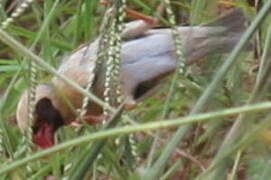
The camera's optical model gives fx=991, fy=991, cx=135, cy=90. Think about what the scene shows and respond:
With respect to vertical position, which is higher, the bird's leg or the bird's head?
the bird's leg

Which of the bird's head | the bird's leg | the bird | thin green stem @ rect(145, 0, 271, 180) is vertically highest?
thin green stem @ rect(145, 0, 271, 180)

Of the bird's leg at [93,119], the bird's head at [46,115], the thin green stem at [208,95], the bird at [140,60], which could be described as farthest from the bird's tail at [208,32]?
the thin green stem at [208,95]

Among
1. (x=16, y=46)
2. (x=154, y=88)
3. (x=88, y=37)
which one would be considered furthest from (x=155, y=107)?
(x=16, y=46)

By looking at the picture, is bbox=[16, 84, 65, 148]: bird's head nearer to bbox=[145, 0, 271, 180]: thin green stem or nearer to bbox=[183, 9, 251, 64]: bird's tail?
bbox=[183, 9, 251, 64]: bird's tail

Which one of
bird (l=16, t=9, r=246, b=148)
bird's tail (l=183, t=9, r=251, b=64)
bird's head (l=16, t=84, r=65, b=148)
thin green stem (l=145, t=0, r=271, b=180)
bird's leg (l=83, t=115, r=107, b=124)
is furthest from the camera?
bird's head (l=16, t=84, r=65, b=148)

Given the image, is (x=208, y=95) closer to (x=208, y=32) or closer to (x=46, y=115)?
(x=208, y=32)

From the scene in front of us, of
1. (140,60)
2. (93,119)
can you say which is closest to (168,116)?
(140,60)

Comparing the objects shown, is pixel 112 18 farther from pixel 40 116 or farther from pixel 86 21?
pixel 40 116

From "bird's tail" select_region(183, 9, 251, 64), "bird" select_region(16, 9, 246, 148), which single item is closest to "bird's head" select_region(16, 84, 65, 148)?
"bird" select_region(16, 9, 246, 148)

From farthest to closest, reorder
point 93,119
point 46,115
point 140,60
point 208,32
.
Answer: point 46,115 < point 140,60 < point 208,32 < point 93,119
